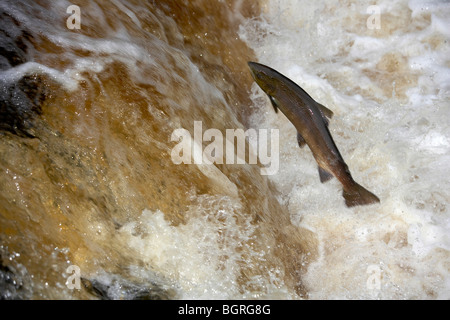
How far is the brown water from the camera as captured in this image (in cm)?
201

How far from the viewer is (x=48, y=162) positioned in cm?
211

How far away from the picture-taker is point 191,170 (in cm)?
246

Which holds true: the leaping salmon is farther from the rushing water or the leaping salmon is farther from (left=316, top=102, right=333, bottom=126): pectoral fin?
the rushing water

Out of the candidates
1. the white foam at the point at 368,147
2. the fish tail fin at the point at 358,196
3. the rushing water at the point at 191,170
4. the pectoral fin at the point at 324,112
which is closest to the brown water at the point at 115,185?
the rushing water at the point at 191,170

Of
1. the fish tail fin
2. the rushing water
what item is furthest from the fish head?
the fish tail fin

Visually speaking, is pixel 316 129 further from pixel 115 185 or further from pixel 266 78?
pixel 115 185

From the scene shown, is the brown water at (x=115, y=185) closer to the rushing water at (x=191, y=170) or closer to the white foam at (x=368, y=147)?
the rushing water at (x=191, y=170)

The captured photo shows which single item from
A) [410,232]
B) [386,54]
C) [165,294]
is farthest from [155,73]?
[386,54]

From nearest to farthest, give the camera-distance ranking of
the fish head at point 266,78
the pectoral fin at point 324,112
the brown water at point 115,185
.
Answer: the brown water at point 115,185 < the pectoral fin at point 324,112 < the fish head at point 266,78

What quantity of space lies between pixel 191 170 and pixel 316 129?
717 mm

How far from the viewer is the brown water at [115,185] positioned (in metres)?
2.01

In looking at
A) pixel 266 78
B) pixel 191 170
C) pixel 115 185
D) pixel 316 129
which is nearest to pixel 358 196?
pixel 316 129

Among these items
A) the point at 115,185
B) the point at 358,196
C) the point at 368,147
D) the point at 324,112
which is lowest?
the point at 115,185

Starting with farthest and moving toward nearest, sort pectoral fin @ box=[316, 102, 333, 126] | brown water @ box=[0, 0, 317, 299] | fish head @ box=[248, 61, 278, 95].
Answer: fish head @ box=[248, 61, 278, 95]
pectoral fin @ box=[316, 102, 333, 126]
brown water @ box=[0, 0, 317, 299]
